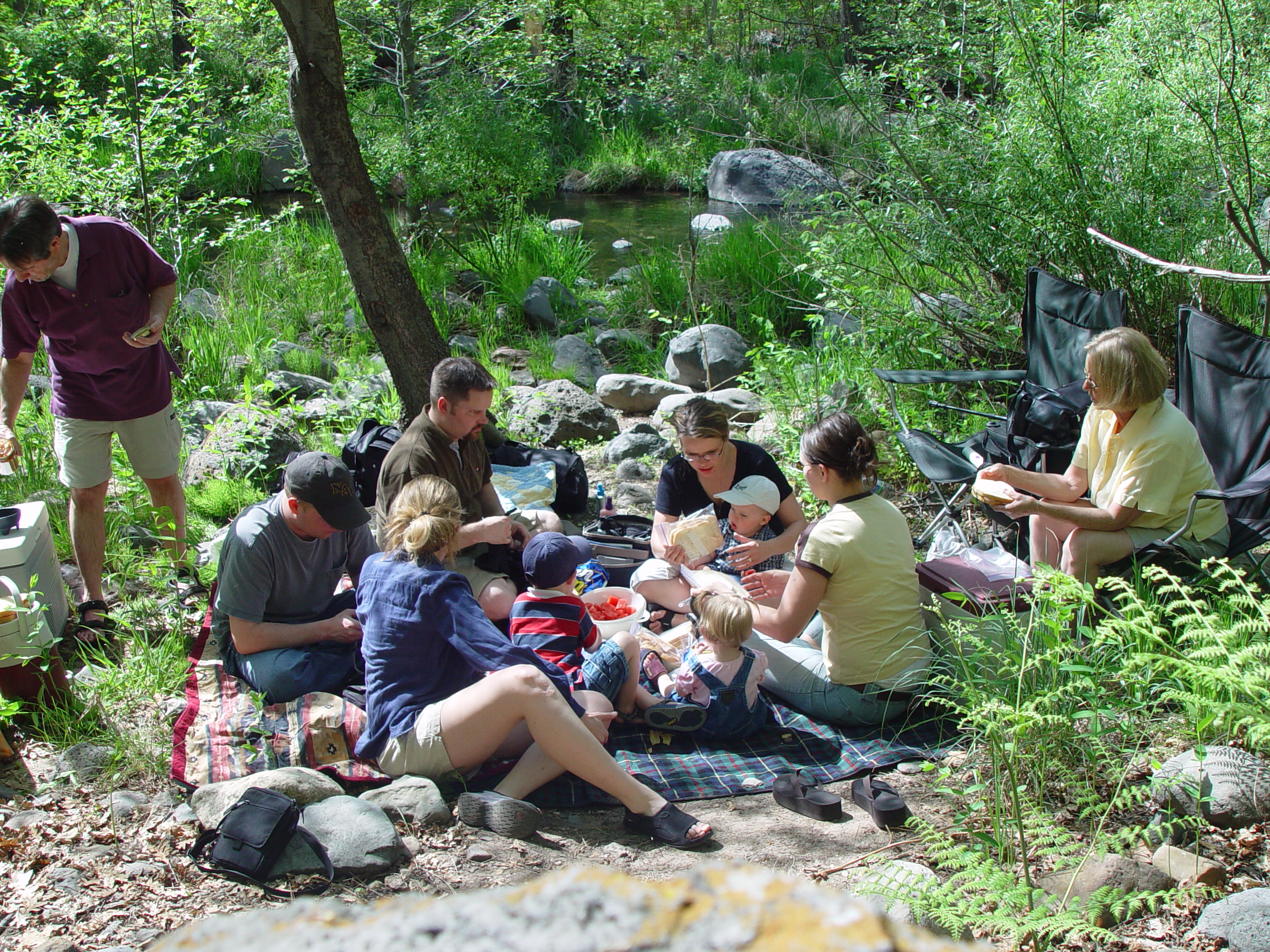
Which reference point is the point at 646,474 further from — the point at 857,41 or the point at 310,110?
the point at 857,41

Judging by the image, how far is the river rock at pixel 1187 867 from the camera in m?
2.13

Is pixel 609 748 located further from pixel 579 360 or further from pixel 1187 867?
pixel 579 360

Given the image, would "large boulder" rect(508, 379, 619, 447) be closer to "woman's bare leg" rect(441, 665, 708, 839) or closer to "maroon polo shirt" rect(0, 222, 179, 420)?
"maroon polo shirt" rect(0, 222, 179, 420)

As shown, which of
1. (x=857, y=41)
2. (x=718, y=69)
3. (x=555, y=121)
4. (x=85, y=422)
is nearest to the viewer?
(x=85, y=422)

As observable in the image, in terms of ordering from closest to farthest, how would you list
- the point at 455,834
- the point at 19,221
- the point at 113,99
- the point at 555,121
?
the point at 455,834 → the point at 19,221 → the point at 113,99 → the point at 555,121

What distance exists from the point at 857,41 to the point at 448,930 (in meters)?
10.0

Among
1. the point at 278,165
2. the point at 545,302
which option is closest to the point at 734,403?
the point at 545,302

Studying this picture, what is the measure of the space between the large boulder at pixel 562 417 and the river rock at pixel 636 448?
0.88ft

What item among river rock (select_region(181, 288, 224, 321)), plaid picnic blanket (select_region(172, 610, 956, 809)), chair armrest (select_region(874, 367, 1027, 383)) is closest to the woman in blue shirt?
plaid picnic blanket (select_region(172, 610, 956, 809))

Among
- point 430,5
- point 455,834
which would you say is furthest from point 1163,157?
point 430,5

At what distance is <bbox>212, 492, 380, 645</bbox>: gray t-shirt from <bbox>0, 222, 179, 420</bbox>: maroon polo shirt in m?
0.99

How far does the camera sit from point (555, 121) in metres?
17.0

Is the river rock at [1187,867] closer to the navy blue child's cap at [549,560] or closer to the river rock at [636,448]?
the navy blue child's cap at [549,560]

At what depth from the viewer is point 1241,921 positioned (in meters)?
1.95
